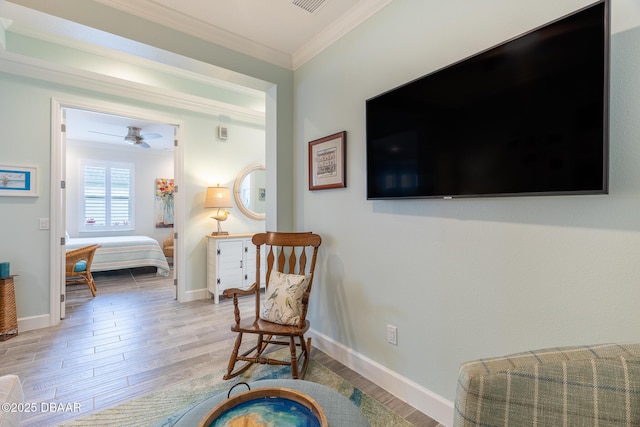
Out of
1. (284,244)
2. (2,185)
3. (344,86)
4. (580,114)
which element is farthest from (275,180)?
(2,185)

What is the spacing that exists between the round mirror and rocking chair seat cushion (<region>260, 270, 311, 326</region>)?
2.52m

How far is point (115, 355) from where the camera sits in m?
2.46

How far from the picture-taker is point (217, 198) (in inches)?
157

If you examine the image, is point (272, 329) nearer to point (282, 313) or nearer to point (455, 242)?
point (282, 313)

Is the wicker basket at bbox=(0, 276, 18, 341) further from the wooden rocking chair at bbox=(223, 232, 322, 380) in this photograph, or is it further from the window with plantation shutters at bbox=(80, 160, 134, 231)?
the window with plantation shutters at bbox=(80, 160, 134, 231)

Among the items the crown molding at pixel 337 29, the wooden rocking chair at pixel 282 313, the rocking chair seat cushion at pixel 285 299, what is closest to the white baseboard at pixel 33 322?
the wooden rocking chair at pixel 282 313

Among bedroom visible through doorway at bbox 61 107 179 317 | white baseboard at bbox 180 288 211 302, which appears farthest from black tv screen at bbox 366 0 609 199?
bedroom visible through doorway at bbox 61 107 179 317

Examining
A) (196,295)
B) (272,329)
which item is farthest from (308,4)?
(196,295)

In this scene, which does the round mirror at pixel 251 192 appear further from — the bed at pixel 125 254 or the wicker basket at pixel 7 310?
the wicker basket at pixel 7 310

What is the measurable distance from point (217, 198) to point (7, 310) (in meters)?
2.27

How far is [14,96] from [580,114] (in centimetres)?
450

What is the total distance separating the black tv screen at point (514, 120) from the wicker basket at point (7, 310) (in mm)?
3624

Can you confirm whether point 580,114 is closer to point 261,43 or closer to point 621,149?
point 621,149

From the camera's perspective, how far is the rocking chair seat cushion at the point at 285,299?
6.95 feet
